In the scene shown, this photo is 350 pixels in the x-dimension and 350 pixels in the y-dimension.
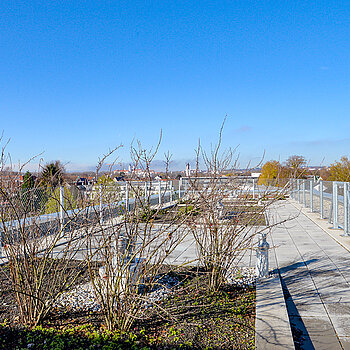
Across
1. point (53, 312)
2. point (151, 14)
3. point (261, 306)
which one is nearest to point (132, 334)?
point (53, 312)

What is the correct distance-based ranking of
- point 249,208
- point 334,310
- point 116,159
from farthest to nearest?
A: point 249,208
point 334,310
point 116,159

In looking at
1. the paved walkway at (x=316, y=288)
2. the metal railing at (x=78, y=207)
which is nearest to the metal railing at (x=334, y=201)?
the paved walkway at (x=316, y=288)

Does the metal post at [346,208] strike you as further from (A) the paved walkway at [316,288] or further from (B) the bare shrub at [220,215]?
(B) the bare shrub at [220,215]

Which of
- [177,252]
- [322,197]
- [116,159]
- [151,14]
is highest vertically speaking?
[151,14]

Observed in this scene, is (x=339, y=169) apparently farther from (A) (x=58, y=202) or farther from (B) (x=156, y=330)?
(A) (x=58, y=202)

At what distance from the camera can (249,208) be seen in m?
4.60

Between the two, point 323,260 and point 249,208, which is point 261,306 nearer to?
point 249,208

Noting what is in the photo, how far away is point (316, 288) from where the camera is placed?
174 inches

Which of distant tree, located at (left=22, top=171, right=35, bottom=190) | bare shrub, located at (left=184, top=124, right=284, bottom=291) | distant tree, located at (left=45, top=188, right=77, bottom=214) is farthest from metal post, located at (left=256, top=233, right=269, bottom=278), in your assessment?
distant tree, located at (left=22, top=171, right=35, bottom=190)

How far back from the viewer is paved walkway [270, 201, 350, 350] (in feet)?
10.3

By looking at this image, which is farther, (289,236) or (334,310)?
(289,236)

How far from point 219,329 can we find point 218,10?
8.67 metres

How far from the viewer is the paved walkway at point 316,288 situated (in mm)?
3141

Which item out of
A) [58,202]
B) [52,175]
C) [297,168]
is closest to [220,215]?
[297,168]
